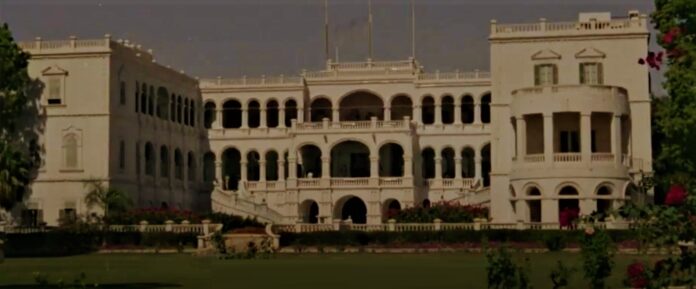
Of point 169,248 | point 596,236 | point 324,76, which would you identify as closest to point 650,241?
point 596,236

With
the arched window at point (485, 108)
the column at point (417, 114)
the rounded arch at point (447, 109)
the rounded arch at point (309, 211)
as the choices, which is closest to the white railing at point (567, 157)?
the arched window at point (485, 108)

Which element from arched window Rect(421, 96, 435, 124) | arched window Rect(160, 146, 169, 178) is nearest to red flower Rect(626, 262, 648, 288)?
arched window Rect(160, 146, 169, 178)

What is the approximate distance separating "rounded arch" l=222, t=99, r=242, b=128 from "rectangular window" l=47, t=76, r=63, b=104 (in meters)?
17.6

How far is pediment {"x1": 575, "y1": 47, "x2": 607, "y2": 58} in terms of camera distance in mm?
70312

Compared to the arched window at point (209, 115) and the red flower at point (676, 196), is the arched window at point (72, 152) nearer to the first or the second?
the arched window at point (209, 115)

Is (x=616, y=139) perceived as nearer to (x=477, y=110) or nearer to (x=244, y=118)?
(x=477, y=110)

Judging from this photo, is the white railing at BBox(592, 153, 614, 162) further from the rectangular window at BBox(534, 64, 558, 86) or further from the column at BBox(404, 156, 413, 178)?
the column at BBox(404, 156, 413, 178)

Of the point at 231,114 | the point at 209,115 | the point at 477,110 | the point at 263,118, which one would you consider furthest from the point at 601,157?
the point at 209,115

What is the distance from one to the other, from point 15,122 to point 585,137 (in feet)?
98.7

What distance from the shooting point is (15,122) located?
71.3 metres

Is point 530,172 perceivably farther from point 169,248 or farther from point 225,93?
point 225,93

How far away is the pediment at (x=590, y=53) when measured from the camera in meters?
70.3

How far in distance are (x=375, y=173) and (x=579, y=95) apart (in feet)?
63.3

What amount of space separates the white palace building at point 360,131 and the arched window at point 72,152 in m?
0.05
